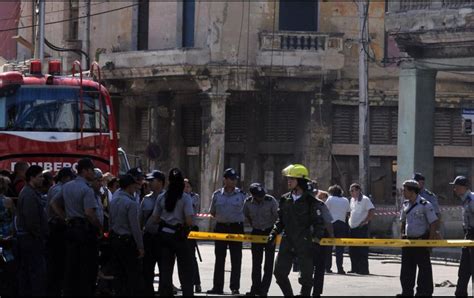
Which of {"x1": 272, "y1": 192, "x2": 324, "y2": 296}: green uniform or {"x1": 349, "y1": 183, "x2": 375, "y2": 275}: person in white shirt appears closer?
{"x1": 272, "y1": 192, "x2": 324, "y2": 296}: green uniform

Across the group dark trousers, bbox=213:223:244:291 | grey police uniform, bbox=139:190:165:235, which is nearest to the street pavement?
dark trousers, bbox=213:223:244:291

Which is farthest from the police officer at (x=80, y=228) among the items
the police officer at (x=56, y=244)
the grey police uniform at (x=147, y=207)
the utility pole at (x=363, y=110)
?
the utility pole at (x=363, y=110)

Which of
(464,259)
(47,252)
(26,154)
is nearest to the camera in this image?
(47,252)

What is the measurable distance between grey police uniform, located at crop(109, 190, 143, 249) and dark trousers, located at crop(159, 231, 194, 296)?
2.58 feet

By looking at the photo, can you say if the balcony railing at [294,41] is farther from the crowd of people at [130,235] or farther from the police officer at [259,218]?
the crowd of people at [130,235]

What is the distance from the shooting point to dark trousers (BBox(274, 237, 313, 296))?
16.1 meters

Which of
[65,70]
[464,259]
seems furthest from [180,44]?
[464,259]

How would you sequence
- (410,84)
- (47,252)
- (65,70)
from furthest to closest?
(65,70)
(410,84)
(47,252)

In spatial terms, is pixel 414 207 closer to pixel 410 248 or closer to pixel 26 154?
pixel 410 248

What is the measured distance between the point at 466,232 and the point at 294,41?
64.3 feet

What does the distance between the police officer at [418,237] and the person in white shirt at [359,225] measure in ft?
20.8

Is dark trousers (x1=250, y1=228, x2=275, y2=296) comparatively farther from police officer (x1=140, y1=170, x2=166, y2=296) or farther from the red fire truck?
the red fire truck

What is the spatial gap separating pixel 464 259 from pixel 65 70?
1020 inches

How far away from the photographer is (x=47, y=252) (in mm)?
16734
